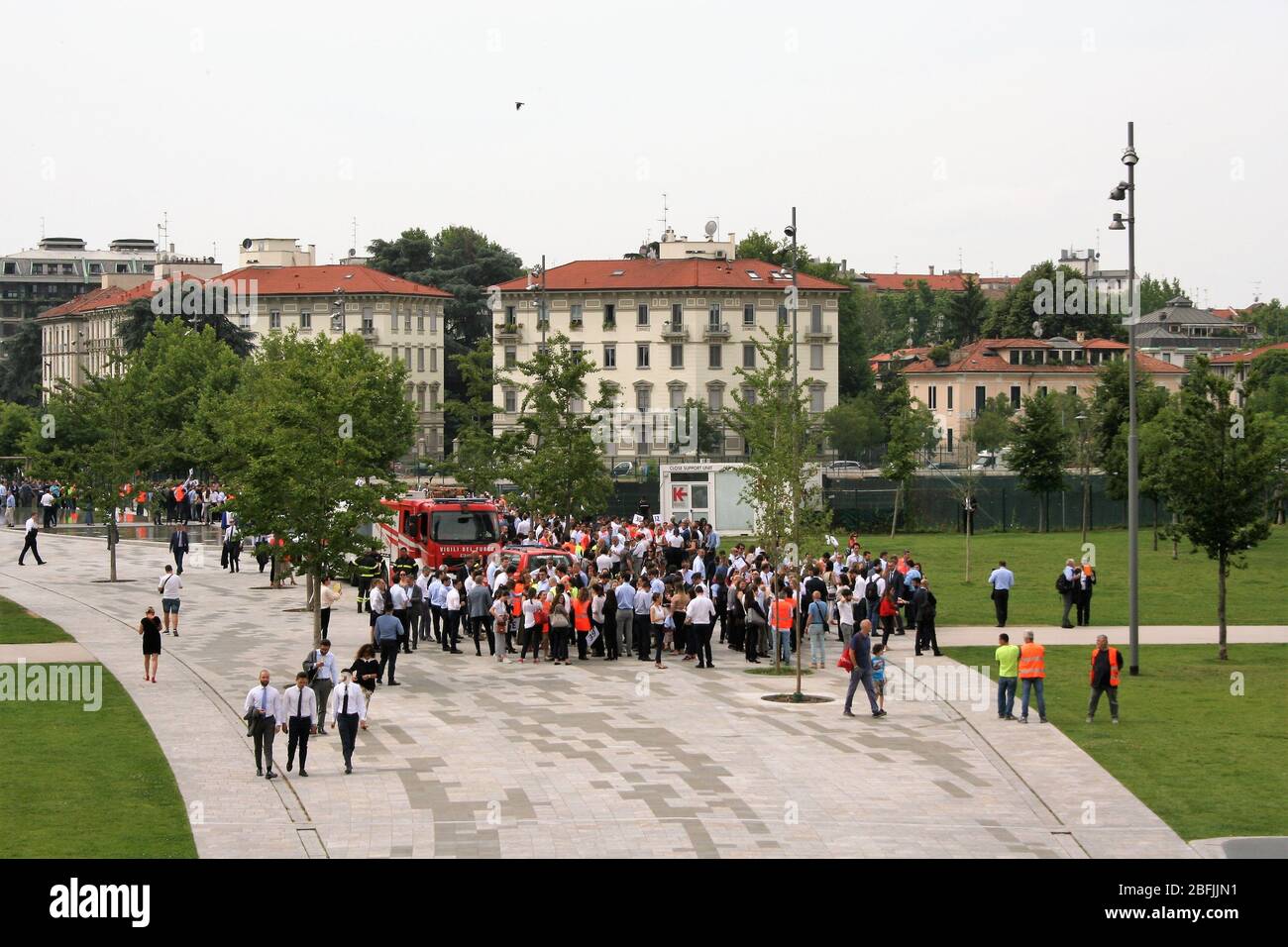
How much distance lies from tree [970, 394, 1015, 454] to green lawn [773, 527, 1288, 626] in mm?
31314

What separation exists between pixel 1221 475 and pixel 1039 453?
2766 cm

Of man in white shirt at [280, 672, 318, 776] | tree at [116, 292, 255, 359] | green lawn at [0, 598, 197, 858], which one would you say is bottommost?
green lawn at [0, 598, 197, 858]

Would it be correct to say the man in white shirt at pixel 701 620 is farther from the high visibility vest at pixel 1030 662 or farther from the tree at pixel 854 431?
the tree at pixel 854 431

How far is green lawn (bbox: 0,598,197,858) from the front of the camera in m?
18.0

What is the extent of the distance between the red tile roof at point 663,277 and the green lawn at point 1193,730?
6978 cm

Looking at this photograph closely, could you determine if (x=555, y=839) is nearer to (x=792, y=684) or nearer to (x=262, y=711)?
(x=262, y=711)

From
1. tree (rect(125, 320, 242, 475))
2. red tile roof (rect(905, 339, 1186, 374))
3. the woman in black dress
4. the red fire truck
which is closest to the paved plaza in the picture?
the woman in black dress

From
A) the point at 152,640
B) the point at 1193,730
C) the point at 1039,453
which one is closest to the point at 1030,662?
the point at 1193,730

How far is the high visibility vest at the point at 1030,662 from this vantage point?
2506 cm

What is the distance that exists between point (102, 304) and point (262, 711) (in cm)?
12946

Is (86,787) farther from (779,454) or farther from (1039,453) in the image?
(1039,453)

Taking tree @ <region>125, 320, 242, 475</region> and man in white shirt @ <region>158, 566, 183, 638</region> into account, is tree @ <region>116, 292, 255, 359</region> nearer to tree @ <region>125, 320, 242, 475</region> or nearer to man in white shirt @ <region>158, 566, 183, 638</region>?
tree @ <region>125, 320, 242, 475</region>

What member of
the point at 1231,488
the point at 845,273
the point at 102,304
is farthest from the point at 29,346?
the point at 1231,488
